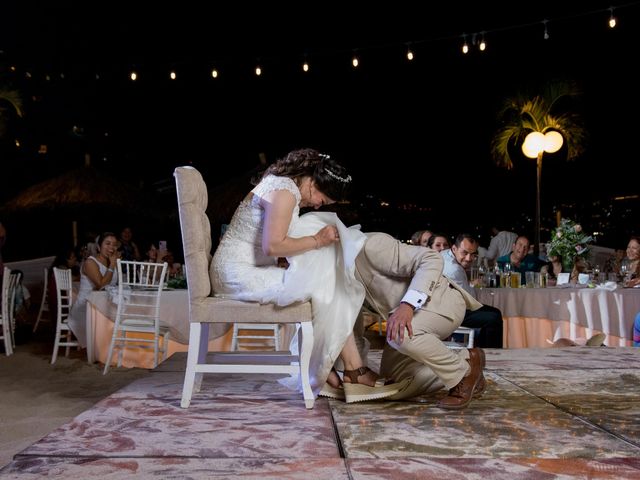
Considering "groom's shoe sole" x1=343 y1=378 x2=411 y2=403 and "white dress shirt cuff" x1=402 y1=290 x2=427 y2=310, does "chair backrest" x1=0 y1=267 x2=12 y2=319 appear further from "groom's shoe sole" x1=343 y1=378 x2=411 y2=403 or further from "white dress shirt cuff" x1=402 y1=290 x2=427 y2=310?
"white dress shirt cuff" x1=402 y1=290 x2=427 y2=310

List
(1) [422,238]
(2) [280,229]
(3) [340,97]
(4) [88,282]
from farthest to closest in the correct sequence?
(3) [340,97] → (4) [88,282] → (1) [422,238] → (2) [280,229]

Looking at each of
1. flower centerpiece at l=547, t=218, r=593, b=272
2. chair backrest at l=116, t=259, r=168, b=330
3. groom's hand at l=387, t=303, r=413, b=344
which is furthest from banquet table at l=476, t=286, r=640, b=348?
groom's hand at l=387, t=303, r=413, b=344

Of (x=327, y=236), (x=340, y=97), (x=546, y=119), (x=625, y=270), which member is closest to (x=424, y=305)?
(x=327, y=236)

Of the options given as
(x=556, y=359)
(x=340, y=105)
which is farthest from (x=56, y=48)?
(x=556, y=359)

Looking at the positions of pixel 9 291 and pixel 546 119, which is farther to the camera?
pixel 546 119

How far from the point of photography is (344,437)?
7.79 ft

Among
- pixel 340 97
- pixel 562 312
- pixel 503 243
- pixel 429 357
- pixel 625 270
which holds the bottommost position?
pixel 429 357

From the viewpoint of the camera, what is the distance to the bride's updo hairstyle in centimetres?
296

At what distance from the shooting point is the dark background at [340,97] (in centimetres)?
1055

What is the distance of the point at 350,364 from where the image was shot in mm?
2961

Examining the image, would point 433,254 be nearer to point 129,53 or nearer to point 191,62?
point 191,62

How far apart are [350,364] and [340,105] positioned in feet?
43.7

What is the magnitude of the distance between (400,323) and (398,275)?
0.92 ft

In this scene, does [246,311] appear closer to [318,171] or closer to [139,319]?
[318,171]
